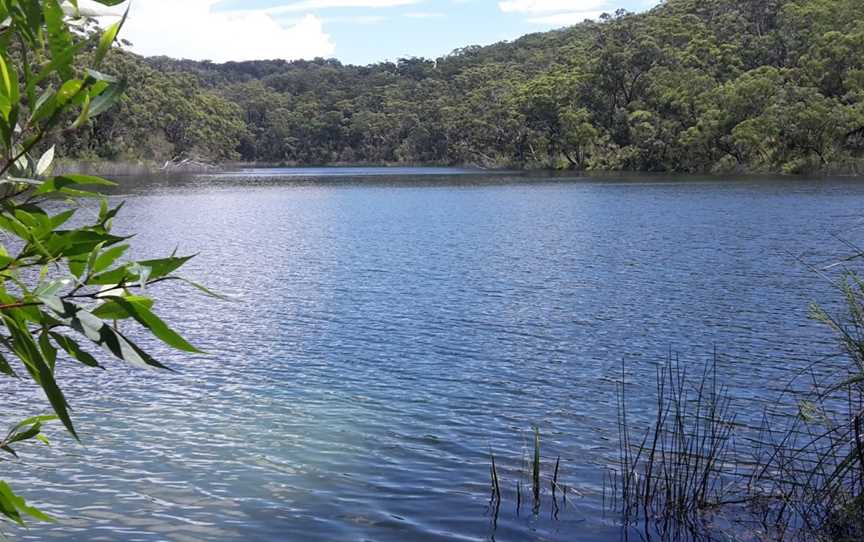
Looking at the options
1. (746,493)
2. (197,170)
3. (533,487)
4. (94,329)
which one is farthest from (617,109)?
(94,329)

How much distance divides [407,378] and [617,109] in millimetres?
77693

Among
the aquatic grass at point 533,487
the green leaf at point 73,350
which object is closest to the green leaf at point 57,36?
the green leaf at point 73,350

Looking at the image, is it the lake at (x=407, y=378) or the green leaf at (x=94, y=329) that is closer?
the green leaf at (x=94, y=329)

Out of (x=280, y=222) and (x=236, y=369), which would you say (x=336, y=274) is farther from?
(x=280, y=222)

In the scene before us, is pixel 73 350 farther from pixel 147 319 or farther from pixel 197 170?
pixel 197 170

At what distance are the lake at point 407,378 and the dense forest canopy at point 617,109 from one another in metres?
11.5

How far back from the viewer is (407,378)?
12773mm

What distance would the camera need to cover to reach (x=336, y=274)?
79.4 ft

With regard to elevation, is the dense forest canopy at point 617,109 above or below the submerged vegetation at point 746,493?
above

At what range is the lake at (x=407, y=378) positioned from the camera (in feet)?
26.5

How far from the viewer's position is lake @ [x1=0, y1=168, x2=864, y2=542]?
318 inches

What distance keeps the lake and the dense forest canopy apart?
11512mm

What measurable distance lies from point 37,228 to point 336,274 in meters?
22.7

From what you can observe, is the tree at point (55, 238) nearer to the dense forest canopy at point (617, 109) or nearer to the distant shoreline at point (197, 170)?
the dense forest canopy at point (617, 109)
